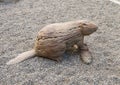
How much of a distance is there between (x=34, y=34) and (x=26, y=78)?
1.02m

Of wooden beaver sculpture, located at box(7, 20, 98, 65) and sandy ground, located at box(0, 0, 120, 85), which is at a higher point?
wooden beaver sculpture, located at box(7, 20, 98, 65)

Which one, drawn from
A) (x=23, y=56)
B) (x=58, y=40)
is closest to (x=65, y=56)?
(x=58, y=40)

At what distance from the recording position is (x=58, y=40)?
2600mm

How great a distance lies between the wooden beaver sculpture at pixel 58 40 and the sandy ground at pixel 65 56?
7 cm

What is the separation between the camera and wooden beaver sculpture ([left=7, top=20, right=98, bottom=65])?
2.61 meters

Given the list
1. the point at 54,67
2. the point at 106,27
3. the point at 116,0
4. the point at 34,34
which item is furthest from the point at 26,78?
the point at 116,0

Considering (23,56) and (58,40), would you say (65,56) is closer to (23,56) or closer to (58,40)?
(58,40)

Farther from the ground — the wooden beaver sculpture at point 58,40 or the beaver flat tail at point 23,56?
the wooden beaver sculpture at point 58,40

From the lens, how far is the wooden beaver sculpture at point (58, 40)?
Answer: 261 cm

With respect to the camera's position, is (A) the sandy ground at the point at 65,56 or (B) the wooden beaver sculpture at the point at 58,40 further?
(B) the wooden beaver sculpture at the point at 58,40

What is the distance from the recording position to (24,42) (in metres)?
3.14

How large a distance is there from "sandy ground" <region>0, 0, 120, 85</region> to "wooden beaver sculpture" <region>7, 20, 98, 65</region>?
2.7 inches

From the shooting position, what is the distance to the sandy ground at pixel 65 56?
244 centimetres

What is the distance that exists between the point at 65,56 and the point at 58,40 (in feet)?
0.82
